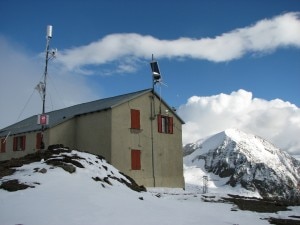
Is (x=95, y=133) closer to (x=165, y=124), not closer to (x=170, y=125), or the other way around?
(x=165, y=124)

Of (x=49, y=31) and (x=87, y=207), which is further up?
(x=49, y=31)

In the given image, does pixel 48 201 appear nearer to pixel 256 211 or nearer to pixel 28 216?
pixel 28 216

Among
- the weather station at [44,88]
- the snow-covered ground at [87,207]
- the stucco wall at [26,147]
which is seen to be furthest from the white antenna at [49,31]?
the stucco wall at [26,147]

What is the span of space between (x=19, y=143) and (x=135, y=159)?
12.5 metres

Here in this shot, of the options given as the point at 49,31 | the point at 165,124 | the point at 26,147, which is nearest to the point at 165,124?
the point at 165,124

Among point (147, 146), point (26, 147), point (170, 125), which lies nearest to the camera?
point (147, 146)

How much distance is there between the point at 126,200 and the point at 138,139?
16.5m

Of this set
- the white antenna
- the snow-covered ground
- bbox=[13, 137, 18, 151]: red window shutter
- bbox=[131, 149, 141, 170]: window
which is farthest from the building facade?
the snow-covered ground

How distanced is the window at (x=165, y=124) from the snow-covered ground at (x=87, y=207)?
49.2ft

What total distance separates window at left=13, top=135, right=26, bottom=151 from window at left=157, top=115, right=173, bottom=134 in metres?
12.6

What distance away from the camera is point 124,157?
32.6 meters

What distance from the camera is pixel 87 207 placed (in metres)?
14.9

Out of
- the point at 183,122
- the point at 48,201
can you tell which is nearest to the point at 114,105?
the point at 183,122

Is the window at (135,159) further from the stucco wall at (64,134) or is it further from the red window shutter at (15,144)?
the red window shutter at (15,144)
